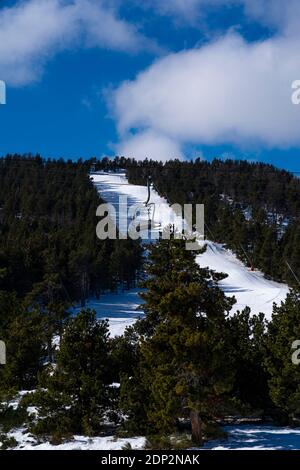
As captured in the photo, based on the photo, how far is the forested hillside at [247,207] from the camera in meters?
90.8

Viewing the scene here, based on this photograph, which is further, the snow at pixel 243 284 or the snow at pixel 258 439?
the snow at pixel 243 284

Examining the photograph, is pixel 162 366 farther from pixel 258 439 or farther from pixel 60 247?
pixel 60 247

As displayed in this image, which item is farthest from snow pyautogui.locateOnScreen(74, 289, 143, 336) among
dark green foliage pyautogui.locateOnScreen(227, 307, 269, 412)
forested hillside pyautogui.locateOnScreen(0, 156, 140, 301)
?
dark green foliage pyautogui.locateOnScreen(227, 307, 269, 412)

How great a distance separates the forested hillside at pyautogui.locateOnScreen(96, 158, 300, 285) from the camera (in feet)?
298

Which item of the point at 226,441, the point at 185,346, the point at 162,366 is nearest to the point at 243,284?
the point at 226,441

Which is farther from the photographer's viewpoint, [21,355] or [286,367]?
[21,355]

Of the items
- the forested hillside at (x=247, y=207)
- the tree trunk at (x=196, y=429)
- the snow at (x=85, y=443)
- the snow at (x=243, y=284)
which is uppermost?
the forested hillside at (x=247, y=207)

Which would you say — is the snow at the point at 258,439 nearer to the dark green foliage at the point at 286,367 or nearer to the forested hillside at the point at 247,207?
the dark green foliage at the point at 286,367

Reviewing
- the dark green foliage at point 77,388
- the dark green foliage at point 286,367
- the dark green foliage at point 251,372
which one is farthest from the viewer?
the dark green foliage at point 251,372

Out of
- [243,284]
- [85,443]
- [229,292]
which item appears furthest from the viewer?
[243,284]

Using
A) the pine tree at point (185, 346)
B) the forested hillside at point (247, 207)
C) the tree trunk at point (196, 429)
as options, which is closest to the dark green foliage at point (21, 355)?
the pine tree at point (185, 346)

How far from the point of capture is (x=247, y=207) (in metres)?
148

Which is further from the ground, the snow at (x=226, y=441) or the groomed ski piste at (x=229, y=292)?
the groomed ski piste at (x=229, y=292)

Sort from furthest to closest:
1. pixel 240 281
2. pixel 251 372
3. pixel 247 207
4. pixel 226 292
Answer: pixel 247 207
pixel 240 281
pixel 226 292
pixel 251 372
